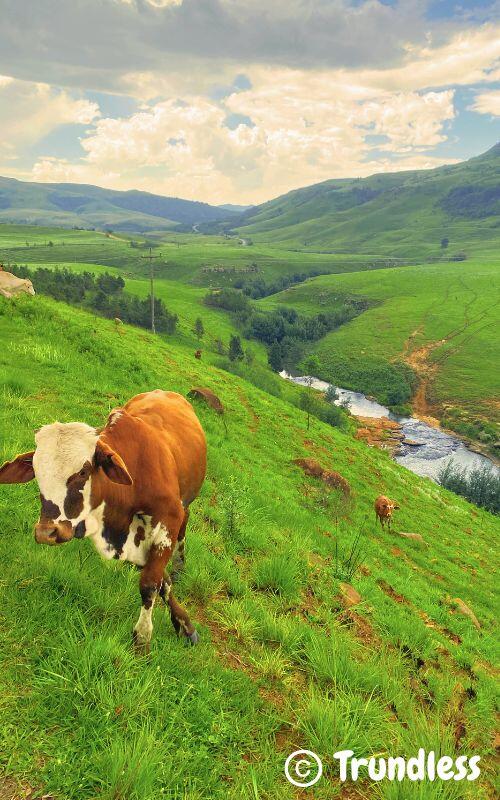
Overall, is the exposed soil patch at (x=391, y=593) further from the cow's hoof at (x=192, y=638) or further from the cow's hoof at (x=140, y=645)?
the cow's hoof at (x=140, y=645)

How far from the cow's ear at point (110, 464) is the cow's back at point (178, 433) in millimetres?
1432

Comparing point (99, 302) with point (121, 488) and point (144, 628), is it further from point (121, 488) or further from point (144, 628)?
point (144, 628)

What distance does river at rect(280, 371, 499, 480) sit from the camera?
7088 centimetres

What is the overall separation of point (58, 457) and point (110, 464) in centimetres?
48

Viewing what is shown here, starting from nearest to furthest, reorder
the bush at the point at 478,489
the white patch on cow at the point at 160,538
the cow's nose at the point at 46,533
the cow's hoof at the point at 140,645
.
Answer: the cow's nose at the point at 46,533, the cow's hoof at the point at 140,645, the white patch on cow at the point at 160,538, the bush at the point at 478,489

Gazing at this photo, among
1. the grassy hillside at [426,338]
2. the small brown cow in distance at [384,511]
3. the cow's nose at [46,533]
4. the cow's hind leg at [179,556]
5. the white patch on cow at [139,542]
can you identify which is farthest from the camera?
the grassy hillside at [426,338]

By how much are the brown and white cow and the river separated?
67.2 meters

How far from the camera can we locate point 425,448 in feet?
257

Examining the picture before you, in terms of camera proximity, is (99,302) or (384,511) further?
(99,302)

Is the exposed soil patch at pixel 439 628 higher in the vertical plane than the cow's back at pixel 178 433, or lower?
lower

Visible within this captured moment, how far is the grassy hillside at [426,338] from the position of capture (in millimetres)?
101125

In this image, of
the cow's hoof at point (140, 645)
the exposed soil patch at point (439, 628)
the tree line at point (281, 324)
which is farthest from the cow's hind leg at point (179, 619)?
the tree line at point (281, 324)

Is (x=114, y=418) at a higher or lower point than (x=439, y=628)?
higher

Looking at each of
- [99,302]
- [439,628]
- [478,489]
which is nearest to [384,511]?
[439,628]
